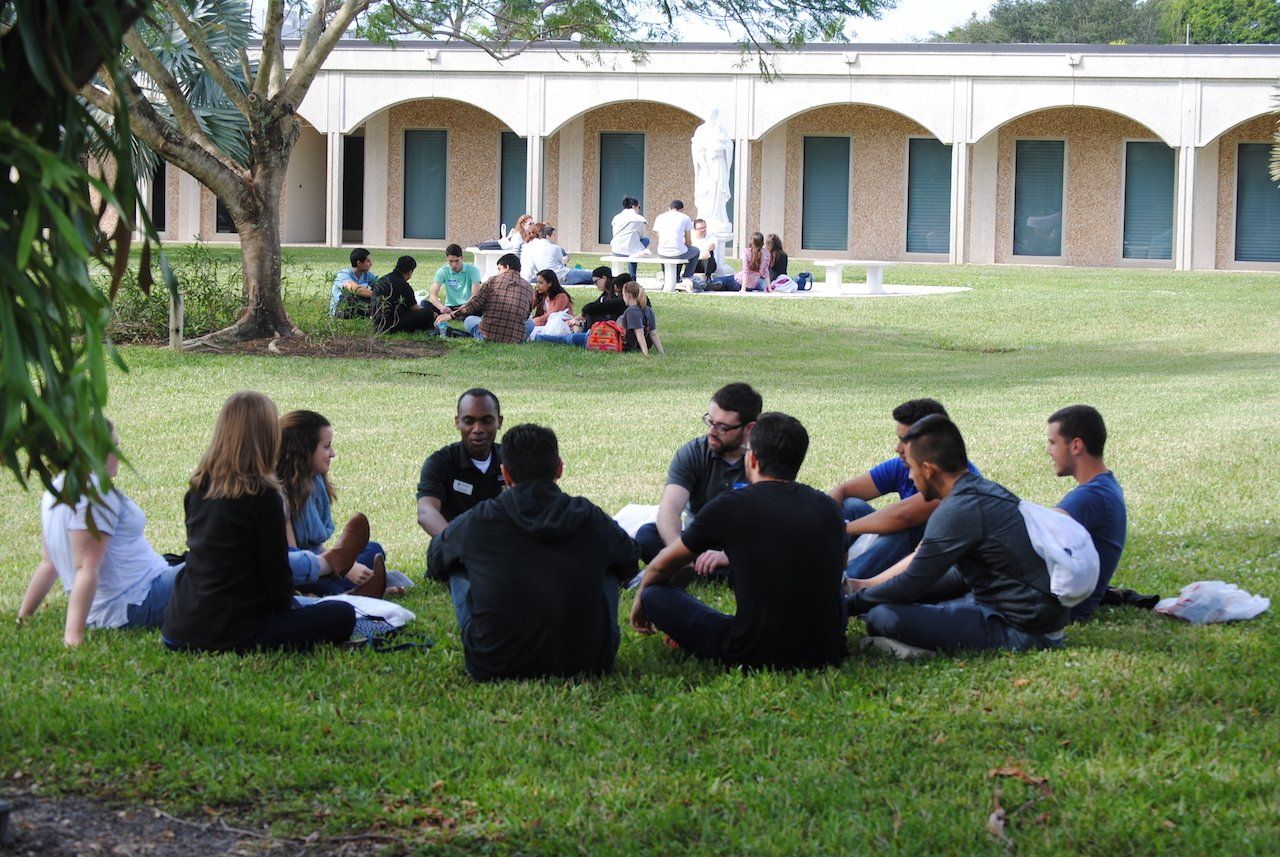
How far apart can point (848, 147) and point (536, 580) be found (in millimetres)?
33761

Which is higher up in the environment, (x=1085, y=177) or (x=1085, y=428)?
(x=1085, y=177)

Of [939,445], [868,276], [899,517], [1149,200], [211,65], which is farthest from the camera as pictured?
[1149,200]

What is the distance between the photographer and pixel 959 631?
19.9 feet

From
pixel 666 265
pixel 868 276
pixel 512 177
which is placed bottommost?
pixel 868 276

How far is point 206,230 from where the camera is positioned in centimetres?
4034

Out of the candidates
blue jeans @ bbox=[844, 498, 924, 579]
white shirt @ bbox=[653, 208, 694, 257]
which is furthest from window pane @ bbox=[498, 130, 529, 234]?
blue jeans @ bbox=[844, 498, 924, 579]

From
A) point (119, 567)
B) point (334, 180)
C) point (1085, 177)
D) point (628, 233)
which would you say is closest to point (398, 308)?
point (628, 233)

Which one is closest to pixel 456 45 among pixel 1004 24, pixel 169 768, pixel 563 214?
pixel 563 214

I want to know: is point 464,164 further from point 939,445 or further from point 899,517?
point 939,445

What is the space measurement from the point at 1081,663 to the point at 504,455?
7.57 ft

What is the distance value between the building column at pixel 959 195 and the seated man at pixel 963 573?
1159 inches

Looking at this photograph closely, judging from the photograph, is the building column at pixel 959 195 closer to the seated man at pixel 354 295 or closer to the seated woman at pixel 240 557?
the seated man at pixel 354 295

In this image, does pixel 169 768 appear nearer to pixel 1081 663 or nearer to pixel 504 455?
pixel 504 455

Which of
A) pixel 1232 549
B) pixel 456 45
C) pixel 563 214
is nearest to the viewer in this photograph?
pixel 1232 549
